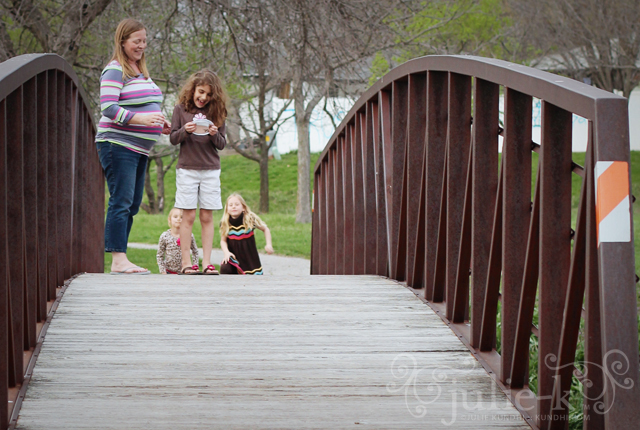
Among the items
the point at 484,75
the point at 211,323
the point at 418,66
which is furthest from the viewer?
the point at 418,66

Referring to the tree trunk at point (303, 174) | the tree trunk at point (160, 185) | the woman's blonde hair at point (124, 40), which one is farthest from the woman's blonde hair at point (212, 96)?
the tree trunk at point (160, 185)

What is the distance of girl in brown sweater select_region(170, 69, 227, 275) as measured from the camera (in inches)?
194

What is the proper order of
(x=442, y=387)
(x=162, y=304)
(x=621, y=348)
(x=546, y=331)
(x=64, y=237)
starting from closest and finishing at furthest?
(x=621, y=348), (x=546, y=331), (x=442, y=387), (x=162, y=304), (x=64, y=237)

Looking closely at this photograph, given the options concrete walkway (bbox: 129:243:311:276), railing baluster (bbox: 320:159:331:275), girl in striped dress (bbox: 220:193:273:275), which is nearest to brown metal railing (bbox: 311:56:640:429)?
girl in striped dress (bbox: 220:193:273:275)

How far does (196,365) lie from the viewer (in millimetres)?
2672

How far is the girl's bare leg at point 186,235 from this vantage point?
5.16 meters

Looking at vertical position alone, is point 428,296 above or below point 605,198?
below

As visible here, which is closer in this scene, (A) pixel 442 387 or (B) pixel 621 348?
(B) pixel 621 348

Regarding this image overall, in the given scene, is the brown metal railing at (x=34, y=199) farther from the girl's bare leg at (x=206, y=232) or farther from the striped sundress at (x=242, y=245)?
the striped sundress at (x=242, y=245)

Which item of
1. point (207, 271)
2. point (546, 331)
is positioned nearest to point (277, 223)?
point (207, 271)

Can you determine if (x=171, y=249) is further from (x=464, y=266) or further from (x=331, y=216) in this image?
(x=464, y=266)

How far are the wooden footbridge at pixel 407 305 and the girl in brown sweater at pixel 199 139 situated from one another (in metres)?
0.99

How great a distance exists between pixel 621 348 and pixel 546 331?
0.52 metres

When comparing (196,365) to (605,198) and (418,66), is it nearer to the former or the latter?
(605,198)
